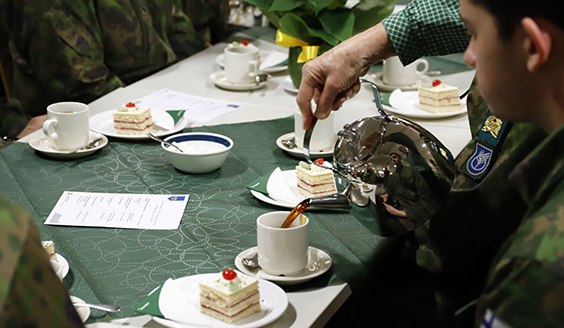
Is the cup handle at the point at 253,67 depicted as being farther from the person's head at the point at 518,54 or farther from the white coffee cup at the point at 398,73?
the person's head at the point at 518,54

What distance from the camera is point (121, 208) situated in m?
1.11

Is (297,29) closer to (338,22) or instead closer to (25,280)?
(338,22)

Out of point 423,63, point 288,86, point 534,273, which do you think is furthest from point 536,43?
point 423,63

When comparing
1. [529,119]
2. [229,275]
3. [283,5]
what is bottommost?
[229,275]

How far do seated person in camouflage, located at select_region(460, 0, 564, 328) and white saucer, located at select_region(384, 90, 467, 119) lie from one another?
1029 mm

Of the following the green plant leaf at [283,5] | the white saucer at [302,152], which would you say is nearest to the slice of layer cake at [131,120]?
the white saucer at [302,152]

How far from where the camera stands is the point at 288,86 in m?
1.97

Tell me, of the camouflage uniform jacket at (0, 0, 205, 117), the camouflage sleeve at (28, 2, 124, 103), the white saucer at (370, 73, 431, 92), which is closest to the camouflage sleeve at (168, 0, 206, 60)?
the camouflage uniform jacket at (0, 0, 205, 117)

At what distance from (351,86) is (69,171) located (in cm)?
68

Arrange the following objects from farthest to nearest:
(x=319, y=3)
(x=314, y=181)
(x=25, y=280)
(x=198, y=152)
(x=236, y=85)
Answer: (x=236, y=85) < (x=319, y=3) < (x=198, y=152) < (x=314, y=181) < (x=25, y=280)

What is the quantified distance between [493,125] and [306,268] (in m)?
0.44

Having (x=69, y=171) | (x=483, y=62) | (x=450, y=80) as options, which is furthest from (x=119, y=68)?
(x=483, y=62)

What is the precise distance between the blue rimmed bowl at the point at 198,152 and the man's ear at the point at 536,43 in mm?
808

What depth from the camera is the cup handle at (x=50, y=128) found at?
1.32 m
